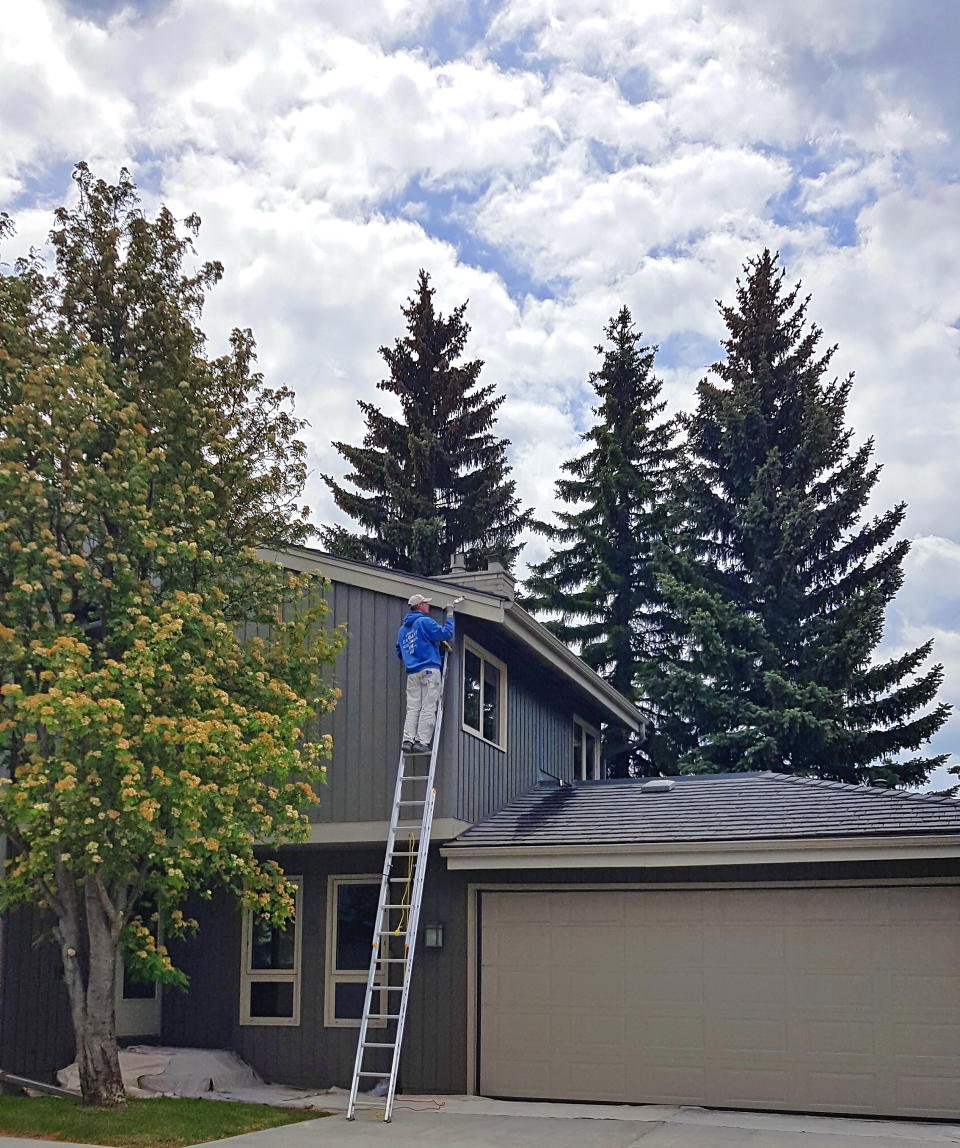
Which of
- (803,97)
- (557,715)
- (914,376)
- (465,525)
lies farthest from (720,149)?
(465,525)

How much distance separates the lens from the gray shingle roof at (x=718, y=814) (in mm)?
12281

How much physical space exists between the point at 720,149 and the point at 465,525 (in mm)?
15767

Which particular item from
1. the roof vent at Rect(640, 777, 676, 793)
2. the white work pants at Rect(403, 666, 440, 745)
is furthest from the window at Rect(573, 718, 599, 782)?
the white work pants at Rect(403, 666, 440, 745)

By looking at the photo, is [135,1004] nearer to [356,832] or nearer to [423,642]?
[356,832]

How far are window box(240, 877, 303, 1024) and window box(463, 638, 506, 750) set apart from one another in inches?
109

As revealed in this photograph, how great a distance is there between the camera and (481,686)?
14.7m

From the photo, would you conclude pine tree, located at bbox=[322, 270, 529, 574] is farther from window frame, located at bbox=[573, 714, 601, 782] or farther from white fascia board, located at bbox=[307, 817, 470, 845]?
white fascia board, located at bbox=[307, 817, 470, 845]

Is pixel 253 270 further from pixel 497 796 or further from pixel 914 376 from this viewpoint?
pixel 914 376

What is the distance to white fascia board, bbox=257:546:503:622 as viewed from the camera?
13695 millimetres

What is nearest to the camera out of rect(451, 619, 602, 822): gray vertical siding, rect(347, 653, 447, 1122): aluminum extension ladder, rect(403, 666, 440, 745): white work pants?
rect(347, 653, 447, 1122): aluminum extension ladder

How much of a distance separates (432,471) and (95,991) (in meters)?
21.4

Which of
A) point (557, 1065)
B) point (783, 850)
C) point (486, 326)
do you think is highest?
point (486, 326)

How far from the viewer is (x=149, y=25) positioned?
1294 centimetres

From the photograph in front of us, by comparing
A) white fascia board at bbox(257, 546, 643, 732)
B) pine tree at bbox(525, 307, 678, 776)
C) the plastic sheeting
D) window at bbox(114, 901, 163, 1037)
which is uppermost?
pine tree at bbox(525, 307, 678, 776)
